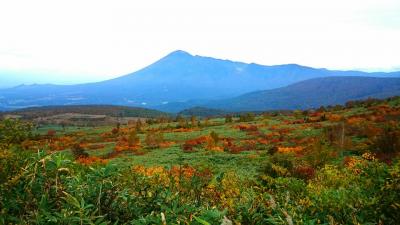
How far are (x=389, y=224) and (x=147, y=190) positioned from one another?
2.43m

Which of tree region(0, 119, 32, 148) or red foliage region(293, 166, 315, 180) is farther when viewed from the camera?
red foliage region(293, 166, 315, 180)

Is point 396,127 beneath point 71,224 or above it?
beneath

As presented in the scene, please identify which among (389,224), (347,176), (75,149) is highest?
(389,224)

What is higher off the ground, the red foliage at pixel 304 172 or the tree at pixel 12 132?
the tree at pixel 12 132

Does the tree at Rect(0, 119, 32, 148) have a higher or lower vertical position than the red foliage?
higher

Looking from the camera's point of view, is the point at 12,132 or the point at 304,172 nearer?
the point at 12,132

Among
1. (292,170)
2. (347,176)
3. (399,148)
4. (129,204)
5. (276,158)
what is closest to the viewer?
(129,204)

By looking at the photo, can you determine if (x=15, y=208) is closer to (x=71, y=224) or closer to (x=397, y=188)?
(x=71, y=224)

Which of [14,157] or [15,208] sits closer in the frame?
[15,208]

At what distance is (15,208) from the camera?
3.63 metres

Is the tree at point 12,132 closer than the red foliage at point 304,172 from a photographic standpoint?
Yes

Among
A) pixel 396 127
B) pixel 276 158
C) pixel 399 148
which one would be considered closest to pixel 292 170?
pixel 276 158

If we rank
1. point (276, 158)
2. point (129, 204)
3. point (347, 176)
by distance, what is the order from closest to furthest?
point (129, 204), point (347, 176), point (276, 158)

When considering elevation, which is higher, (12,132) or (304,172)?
(12,132)
